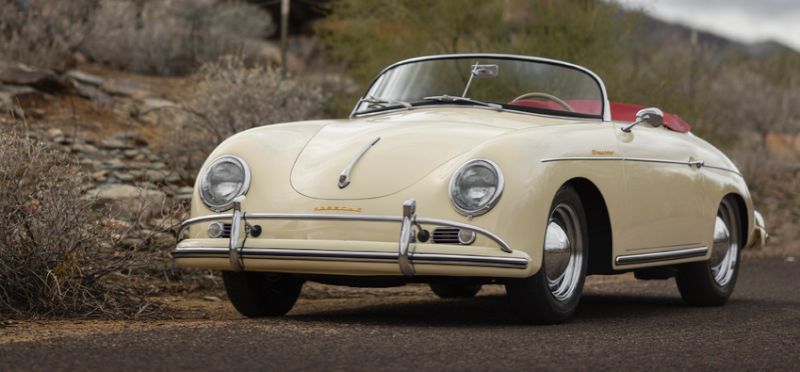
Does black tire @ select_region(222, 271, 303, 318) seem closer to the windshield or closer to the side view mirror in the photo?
the windshield

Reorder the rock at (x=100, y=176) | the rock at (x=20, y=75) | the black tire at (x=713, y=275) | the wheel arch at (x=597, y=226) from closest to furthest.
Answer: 1. the wheel arch at (x=597, y=226)
2. the black tire at (x=713, y=275)
3. the rock at (x=100, y=176)
4. the rock at (x=20, y=75)

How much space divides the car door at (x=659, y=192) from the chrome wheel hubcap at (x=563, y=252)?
413mm

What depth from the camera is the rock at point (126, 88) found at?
17672 mm

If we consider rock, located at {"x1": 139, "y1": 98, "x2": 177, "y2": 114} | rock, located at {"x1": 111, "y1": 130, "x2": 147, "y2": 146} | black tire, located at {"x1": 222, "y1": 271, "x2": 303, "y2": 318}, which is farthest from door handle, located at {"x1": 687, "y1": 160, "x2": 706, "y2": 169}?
rock, located at {"x1": 139, "y1": 98, "x2": 177, "y2": 114}

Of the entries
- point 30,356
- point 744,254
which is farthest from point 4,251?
point 744,254

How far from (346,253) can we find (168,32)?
16.7 m

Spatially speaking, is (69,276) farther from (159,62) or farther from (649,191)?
(159,62)

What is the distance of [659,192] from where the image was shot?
733cm

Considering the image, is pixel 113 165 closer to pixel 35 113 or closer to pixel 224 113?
pixel 224 113

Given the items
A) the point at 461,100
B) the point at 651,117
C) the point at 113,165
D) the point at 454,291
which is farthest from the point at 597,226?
the point at 113,165

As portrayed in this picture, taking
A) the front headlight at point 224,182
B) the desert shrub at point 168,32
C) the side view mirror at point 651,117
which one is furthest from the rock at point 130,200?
the desert shrub at point 168,32

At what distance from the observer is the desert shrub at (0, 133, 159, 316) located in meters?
6.64

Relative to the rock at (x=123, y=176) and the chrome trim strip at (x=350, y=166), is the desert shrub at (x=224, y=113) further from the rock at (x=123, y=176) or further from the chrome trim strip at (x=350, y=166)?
the chrome trim strip at (x=350, y=166)

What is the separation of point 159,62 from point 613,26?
8023 millimetres
